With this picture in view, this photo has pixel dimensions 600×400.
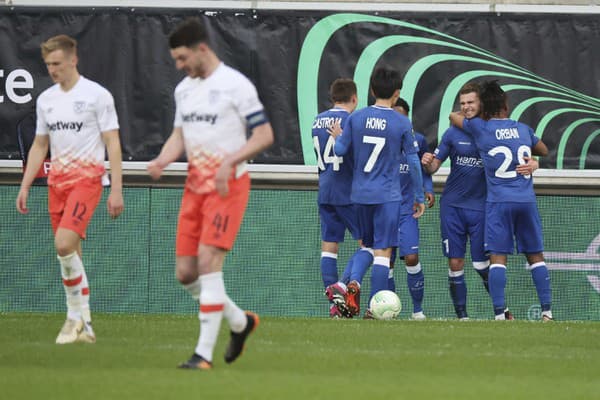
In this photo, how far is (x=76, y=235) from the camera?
1065cm

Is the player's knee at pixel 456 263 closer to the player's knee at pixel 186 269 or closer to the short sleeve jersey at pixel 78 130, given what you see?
the short sleeve jersey at pixel 78 130

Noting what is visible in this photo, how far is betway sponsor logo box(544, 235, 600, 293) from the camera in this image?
18.3 metres

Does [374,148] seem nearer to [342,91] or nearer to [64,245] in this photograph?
[342,91]

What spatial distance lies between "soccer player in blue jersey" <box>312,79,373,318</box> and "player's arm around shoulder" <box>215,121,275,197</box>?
6269mm

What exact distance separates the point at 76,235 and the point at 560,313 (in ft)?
30.1

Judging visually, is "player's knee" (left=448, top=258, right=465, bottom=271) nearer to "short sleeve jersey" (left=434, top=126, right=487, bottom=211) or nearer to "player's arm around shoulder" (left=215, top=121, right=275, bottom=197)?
"short sleeve jersey" (left=434, top=126, right=487, bottom=211)

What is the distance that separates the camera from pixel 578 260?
720 inches

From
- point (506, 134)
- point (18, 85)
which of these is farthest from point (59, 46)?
point (18, 85)

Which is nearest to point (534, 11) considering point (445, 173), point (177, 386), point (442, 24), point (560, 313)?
point (442, 24)

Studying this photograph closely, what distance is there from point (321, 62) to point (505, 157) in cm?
449

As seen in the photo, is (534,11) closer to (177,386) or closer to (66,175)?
(66,175)

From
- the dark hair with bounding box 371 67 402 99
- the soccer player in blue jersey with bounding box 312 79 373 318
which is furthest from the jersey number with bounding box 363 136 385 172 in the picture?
the soccer player in blue jersey with bounding box 312 79 373 318

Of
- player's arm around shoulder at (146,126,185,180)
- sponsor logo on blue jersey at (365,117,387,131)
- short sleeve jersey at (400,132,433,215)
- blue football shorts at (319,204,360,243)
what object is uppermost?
player's arm around shoulder at (146,126,185,180)

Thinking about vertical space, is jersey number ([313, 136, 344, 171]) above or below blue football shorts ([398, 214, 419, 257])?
above
